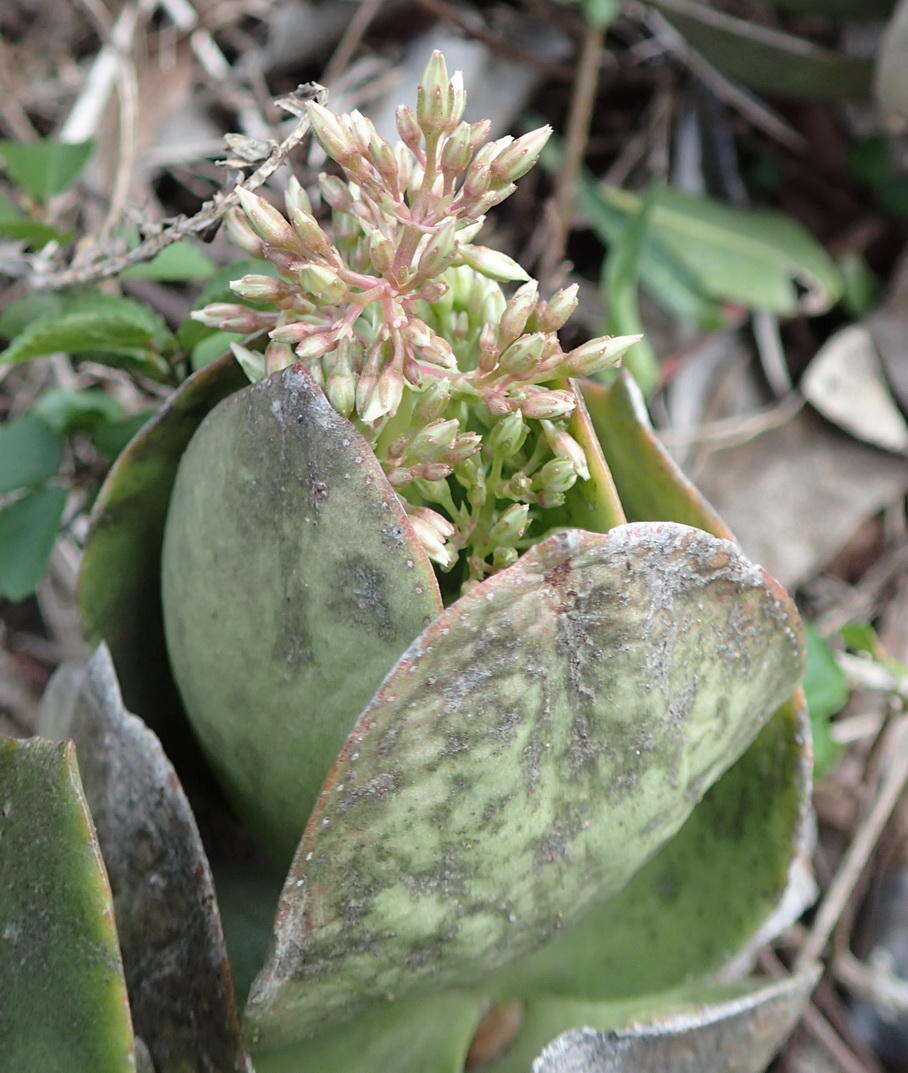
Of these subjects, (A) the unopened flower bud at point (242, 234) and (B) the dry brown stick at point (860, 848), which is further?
(B) the dry brown stick at point (860, 848)

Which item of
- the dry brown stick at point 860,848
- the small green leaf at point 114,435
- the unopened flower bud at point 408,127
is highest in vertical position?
the unopened flower bud at point 408,127

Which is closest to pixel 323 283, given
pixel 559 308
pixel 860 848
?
pixel 559 308

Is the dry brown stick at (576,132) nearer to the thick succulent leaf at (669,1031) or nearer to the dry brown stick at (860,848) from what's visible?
the dry brown stick at (860,848)

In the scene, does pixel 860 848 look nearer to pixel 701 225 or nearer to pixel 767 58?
pixel 701 225

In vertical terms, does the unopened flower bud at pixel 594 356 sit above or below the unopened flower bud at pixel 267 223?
below

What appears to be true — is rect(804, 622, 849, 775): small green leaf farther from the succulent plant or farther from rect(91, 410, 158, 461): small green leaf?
rect(91, 410, 158, 461): small green leaf

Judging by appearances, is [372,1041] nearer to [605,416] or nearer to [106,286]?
[605,416]

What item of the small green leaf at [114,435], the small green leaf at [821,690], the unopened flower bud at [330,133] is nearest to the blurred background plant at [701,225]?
the small green leaf at [821,690]
